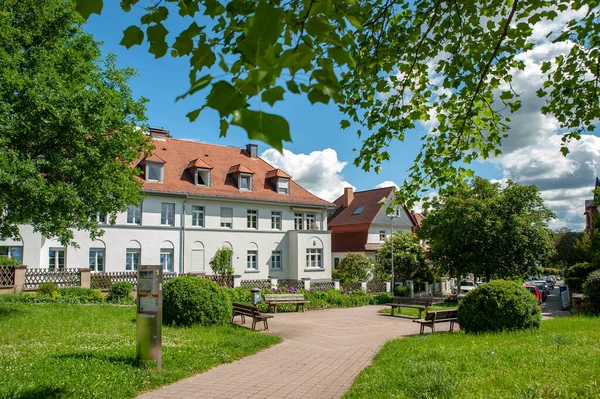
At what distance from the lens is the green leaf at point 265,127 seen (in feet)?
5.36

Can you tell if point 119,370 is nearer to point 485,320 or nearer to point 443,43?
point 443,43

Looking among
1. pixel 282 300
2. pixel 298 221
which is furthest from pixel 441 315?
pixel 298 221

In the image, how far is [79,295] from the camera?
23.2m

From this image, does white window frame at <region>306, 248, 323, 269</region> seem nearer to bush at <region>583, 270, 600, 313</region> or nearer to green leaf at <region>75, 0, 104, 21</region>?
bush at <region>583, 270, 600, 313</region>

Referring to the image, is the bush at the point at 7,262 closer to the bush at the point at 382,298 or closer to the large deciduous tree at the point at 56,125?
the large deciduous tree at the point at 56,125

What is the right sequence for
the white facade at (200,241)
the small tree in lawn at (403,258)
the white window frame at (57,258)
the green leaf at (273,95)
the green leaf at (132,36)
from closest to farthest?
the green leaf at (273,95), the green leaf at (132,36), the white window frame at (57,258), the white facade at (200,241), the small tree in lawn at (403,258)

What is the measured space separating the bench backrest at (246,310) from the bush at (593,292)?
43.7 feet

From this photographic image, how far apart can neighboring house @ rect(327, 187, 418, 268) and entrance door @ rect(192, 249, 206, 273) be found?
17.1m

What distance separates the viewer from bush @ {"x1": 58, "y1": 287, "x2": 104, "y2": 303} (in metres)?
22.3

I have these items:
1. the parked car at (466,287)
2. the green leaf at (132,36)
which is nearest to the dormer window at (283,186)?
the parked car at (466,287)

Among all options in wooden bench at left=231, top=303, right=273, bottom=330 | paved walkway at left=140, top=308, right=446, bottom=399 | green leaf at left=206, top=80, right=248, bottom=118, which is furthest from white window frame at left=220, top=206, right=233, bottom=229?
green leaf at left=206, top=80, right=248, bottom=118

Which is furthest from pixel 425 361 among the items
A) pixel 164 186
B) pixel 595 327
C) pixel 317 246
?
pixel 317 246

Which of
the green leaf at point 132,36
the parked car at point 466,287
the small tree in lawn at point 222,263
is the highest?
the green leaf at point 132,36

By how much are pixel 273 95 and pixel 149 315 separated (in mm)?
8497
